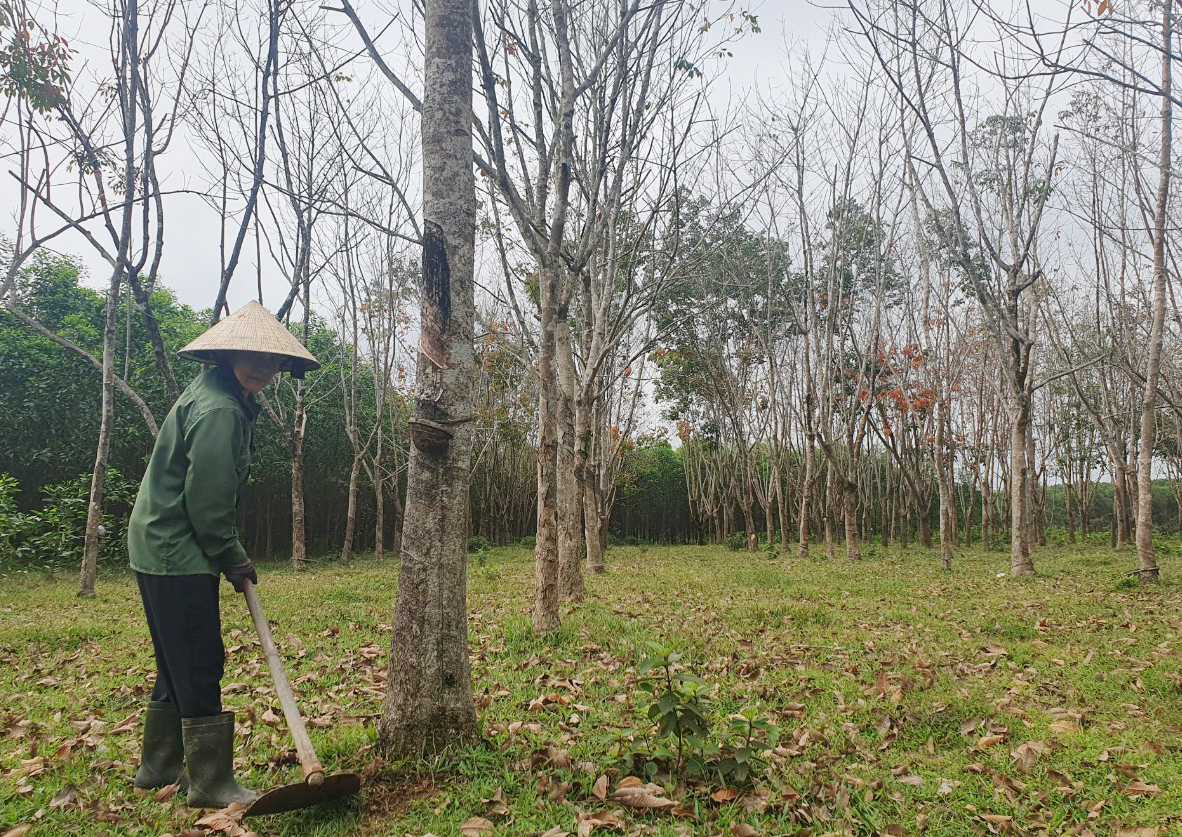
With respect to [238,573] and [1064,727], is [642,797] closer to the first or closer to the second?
[238,573]

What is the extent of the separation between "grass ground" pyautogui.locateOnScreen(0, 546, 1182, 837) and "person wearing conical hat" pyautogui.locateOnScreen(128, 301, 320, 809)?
279 mm

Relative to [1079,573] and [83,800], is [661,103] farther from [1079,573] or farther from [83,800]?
[1079,573]

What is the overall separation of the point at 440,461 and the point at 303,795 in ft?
4.60

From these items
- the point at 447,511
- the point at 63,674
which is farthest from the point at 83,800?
the point at 63,674

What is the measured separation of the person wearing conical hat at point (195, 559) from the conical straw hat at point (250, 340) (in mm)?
10

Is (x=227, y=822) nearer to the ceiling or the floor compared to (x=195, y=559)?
nearer to the floor

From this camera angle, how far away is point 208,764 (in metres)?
2.71

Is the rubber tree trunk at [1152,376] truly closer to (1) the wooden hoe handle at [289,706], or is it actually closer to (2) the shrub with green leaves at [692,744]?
(2) the shrub with green leaves at [692,744]

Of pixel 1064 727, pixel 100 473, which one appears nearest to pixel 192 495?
pixel 1064 727

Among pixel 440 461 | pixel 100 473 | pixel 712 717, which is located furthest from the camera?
pixel 100 473

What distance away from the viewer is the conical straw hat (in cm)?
292

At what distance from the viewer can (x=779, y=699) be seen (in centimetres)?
425

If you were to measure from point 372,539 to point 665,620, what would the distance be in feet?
56.3

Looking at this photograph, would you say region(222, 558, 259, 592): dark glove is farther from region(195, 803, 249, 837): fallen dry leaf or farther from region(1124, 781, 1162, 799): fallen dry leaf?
region(1124, 781, 1162, 799): fallen dry leaf
